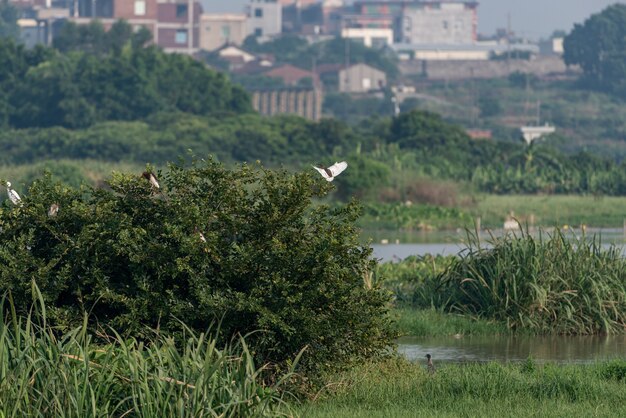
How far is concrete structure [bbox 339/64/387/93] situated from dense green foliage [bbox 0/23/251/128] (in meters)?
62.6

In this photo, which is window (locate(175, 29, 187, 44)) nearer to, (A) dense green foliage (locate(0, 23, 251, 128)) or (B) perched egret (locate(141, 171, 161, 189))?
(A) dense green foliage (locate(0, 23, 251, 128))

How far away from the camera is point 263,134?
258 feet

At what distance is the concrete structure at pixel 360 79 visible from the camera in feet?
525

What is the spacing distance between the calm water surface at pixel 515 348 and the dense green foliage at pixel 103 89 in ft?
223

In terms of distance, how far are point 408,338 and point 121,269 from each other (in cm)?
724

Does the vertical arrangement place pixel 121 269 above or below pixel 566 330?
above

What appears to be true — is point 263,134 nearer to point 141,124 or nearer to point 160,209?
point 141,124

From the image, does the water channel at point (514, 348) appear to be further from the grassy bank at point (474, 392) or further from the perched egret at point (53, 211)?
the perched egret at point (53, 211)

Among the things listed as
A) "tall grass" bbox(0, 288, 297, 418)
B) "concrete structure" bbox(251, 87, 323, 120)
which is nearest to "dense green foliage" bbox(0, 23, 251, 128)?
"concrete structure" bbox(251, 87, 323, 120)

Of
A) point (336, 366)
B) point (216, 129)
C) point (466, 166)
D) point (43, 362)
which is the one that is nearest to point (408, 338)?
point (336, 366)

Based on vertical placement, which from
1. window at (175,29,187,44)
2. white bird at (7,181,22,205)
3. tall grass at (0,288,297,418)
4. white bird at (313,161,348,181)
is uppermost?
white bird at (313,161,348,181)

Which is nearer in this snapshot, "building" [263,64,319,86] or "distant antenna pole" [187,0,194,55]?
"building" [263,64,319,86]

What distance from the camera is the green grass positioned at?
21922mm

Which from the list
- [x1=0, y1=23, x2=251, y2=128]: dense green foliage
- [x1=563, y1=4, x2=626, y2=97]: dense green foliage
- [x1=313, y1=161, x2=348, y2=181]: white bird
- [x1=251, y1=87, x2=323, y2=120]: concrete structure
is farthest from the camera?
[x1=563, y1=4, x2=626, y2=97]: dense green foliage
